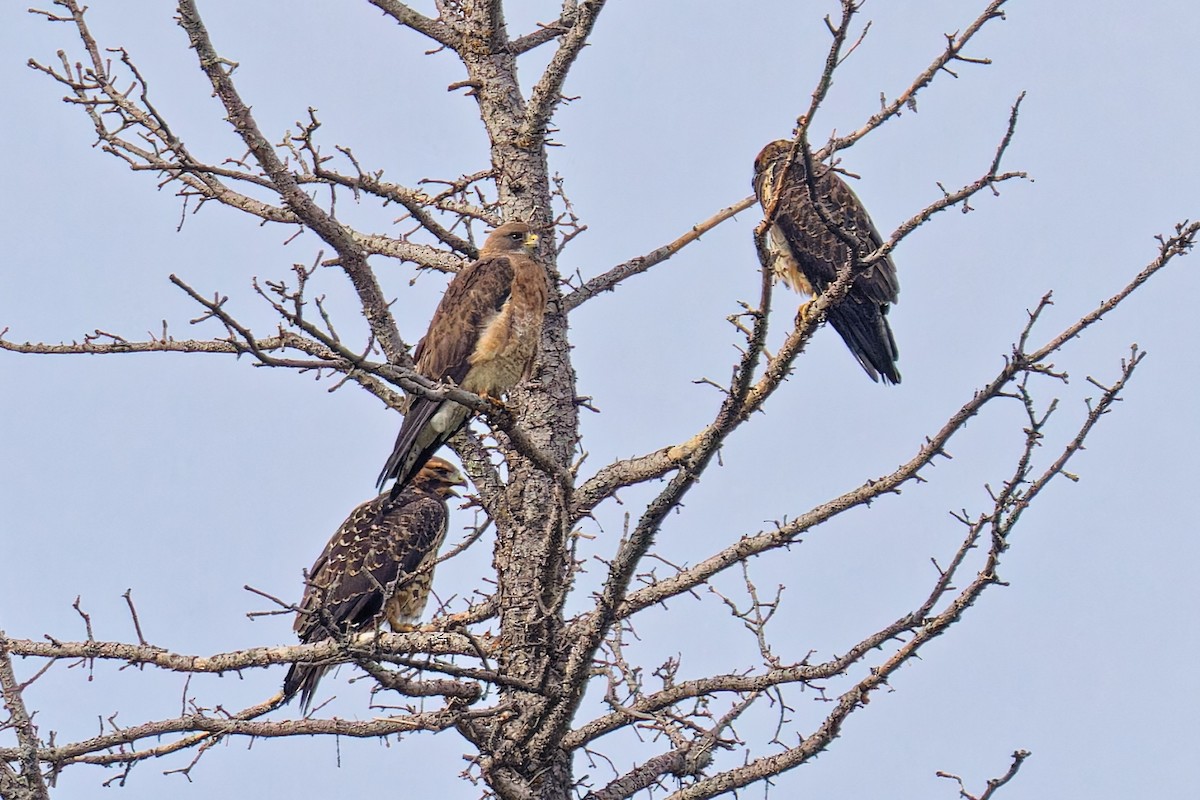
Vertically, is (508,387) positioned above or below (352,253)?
below

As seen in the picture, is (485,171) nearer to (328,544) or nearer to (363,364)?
(328,544)

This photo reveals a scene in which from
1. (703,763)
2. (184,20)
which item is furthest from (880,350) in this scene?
(184,20)

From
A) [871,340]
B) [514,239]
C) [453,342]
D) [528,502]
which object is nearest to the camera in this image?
[528,502]

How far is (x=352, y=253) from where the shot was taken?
6.27 meters

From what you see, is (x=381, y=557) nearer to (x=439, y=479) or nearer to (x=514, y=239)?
(x=439, y=479)

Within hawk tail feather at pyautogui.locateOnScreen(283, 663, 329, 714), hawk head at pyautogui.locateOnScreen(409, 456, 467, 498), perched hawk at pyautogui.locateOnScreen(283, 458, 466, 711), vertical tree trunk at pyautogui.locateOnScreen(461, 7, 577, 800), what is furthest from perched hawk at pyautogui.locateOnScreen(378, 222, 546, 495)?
hawk head at pyautogui.locateOnScreen(409, 456, 467, 498)

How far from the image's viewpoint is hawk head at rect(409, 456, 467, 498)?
8656 millimetres

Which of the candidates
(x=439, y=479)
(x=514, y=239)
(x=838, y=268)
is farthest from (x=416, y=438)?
(x=838, y=268)

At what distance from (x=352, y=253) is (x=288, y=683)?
209 cm

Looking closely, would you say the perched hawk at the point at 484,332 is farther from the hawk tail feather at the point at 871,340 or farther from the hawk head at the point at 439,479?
the hawk tail feather at the point at 871,340

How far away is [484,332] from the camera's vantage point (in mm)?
6539

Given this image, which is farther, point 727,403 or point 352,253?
point 352,253

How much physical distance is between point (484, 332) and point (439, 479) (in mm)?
2378

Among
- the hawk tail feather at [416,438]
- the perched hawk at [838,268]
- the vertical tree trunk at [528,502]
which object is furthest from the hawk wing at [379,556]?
the perched hawk at [838,268]
